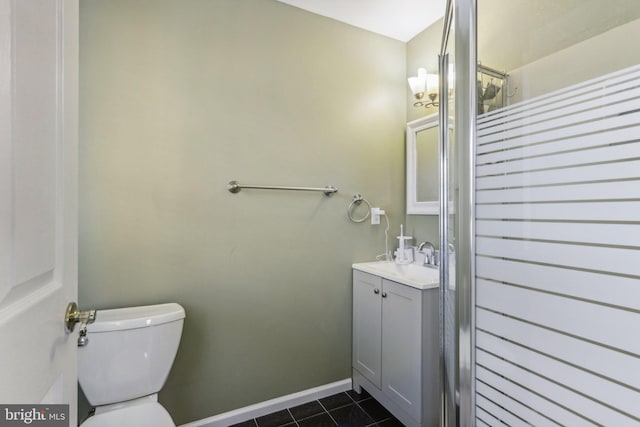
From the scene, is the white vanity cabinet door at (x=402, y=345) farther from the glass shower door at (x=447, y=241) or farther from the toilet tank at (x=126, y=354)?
the toilet tank at (x=126, y=354)

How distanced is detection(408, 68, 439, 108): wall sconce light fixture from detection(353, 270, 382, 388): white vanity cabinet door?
1.17 metres

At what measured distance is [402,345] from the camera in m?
1.56

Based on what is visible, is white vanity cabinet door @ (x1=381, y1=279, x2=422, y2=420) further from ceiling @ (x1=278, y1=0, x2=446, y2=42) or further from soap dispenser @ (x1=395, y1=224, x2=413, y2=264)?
ceiling @ (x1=278, y1=0, x2=446, y2=42)

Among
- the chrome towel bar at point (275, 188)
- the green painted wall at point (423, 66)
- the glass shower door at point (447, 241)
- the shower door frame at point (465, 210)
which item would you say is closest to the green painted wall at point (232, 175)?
the chrome towel bar at point (275, 188)

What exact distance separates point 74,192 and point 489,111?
39.2 inches

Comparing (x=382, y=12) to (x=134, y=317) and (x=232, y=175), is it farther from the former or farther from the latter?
(x=134, y=317)

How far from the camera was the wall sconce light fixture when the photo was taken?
1.86m

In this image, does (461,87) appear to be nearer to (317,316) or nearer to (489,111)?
(489,111)

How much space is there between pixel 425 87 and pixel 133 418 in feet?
7.33

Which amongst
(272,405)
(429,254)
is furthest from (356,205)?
(272,405)

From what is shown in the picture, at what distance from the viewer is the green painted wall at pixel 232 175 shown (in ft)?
4.64

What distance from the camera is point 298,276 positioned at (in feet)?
6.00

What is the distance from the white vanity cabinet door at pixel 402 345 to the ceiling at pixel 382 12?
1.66m

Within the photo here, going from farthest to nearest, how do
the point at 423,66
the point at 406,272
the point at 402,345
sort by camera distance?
1. the point at 423,66
2. the point at 406,272
3. the point at 402,345
